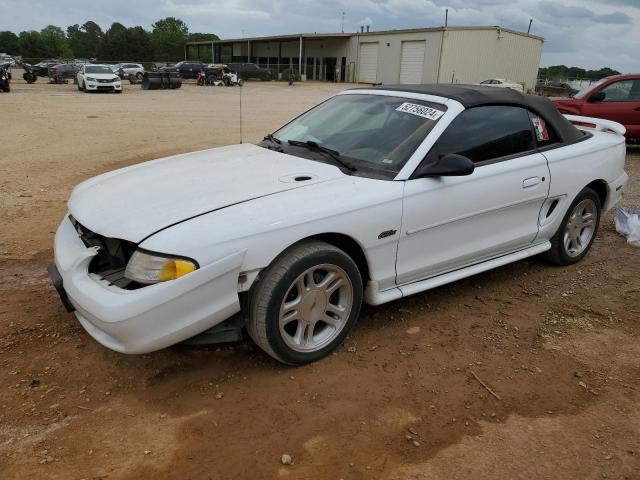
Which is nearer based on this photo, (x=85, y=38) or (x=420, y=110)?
(x=420, y=110)

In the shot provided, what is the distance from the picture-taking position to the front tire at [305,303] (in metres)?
2.80

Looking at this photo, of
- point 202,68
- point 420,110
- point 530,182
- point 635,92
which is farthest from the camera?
point 202,68

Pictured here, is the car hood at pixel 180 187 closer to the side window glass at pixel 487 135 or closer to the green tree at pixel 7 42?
the side window glass at pixel 487 135

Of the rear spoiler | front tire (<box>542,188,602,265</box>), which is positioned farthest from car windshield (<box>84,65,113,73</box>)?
front tire (<box>542,188,602,265</box>)

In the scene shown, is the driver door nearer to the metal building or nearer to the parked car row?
the metal building

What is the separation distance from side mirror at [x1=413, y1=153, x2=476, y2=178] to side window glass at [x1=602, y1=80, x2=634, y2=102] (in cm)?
909

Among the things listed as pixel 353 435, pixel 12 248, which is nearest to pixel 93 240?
pixel 353 435

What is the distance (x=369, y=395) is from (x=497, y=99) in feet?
7.96

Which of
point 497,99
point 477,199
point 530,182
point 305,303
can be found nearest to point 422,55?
point 497,99

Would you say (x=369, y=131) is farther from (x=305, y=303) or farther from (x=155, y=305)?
(x=155, y=305)

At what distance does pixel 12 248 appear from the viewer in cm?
477

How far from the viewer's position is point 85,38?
127 m

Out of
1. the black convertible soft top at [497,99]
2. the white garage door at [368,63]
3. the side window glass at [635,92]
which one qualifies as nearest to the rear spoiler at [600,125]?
the black convertible soft top at [497,99]

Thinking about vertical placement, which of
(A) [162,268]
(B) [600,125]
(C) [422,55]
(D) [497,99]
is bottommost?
(A) [162,268]
